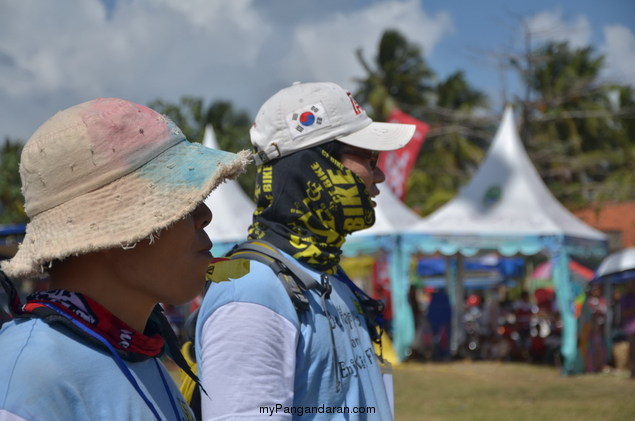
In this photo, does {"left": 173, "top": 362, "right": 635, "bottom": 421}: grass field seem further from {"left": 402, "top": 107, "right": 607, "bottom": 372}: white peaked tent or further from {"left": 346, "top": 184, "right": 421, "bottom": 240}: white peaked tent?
{"left": 346, "top": 184, "right": 421, "bottom": 240}: white peaked tent

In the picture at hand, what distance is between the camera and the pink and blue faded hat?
138 centimetres

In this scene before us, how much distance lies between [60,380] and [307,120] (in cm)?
141

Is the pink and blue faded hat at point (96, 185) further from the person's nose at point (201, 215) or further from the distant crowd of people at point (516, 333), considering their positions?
the distant crowd of people at point (516, 333)

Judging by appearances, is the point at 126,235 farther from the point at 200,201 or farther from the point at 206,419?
the point at 206,419

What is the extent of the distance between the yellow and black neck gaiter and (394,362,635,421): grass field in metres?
6.42

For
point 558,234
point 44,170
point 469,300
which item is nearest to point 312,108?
point 44,170

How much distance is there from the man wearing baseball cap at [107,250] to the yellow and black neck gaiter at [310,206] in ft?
2.63

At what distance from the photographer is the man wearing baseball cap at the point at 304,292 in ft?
6.26

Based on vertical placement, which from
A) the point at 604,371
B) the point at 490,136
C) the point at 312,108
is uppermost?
the point at 490,136

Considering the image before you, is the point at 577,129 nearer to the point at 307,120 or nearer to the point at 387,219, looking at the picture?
the point at 387,219

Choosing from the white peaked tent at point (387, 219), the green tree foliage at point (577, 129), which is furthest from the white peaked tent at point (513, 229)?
the green tree foliage at point (577, 129)

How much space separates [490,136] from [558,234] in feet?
34.2

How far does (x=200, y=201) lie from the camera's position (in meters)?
1.47

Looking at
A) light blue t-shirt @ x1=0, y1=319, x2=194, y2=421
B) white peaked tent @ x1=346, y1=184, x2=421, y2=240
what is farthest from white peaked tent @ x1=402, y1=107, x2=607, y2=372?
light blue t-shirt @ x1=0, y1=319, x2=194, y2=421
